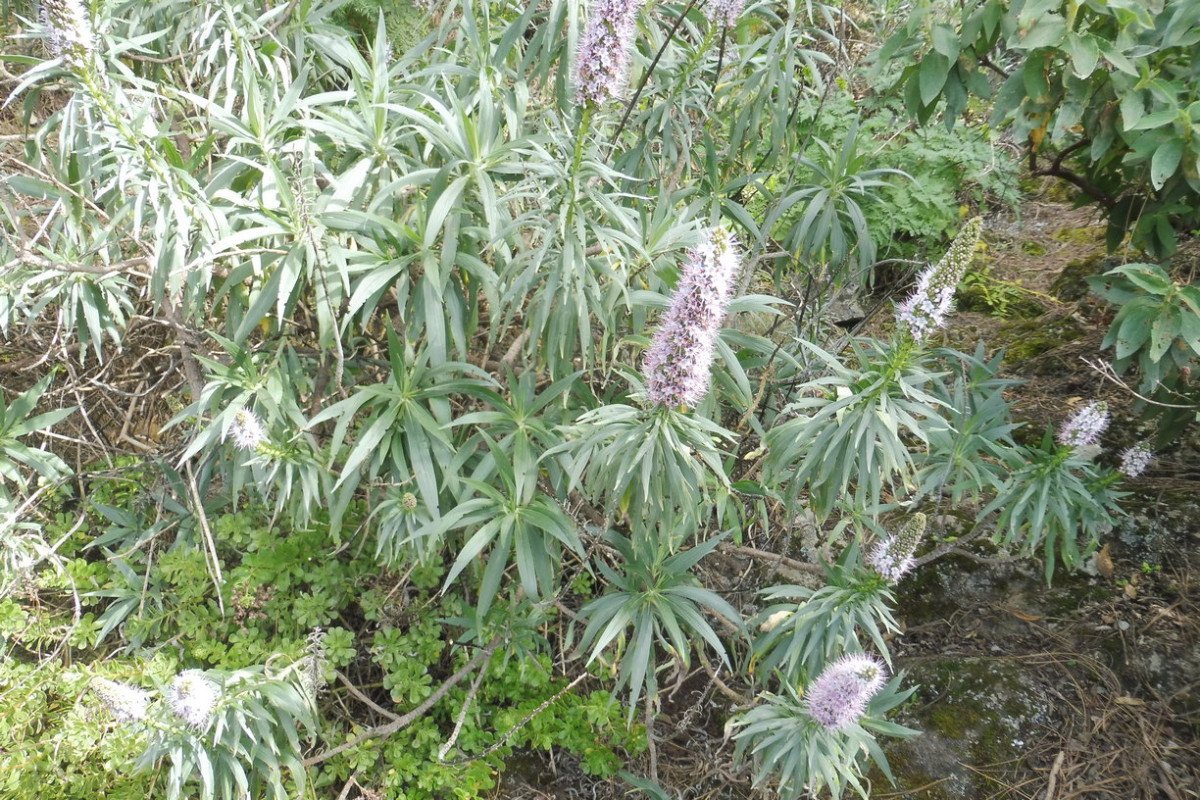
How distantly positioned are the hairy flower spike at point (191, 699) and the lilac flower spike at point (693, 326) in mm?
1328

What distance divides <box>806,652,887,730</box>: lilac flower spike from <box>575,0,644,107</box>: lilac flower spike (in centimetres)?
150

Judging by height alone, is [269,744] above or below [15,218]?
below

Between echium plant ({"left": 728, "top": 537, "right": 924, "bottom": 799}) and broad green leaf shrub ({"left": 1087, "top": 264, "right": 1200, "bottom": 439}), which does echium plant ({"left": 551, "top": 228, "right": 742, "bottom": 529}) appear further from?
broad green leaf shrub ({"left": 1087, "top": 264, "right": 1200, "bottom": 439})

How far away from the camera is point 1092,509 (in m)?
2.52

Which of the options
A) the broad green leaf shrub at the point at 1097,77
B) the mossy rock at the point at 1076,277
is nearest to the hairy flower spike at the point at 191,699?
the broad green leaf shrub at the point at 1097,77

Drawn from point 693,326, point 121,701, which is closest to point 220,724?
point 121,701

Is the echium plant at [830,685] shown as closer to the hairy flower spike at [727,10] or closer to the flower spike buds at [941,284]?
the flower spike buds at [941,284]

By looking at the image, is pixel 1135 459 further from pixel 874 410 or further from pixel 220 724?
pixel 220 724

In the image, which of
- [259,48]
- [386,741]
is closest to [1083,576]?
[386,741]

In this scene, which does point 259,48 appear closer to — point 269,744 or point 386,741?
point 269,744

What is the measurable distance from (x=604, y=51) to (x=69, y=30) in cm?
118

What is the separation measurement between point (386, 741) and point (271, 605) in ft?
2.03

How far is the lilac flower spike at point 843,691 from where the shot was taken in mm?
1968

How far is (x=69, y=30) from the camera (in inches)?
69.1
